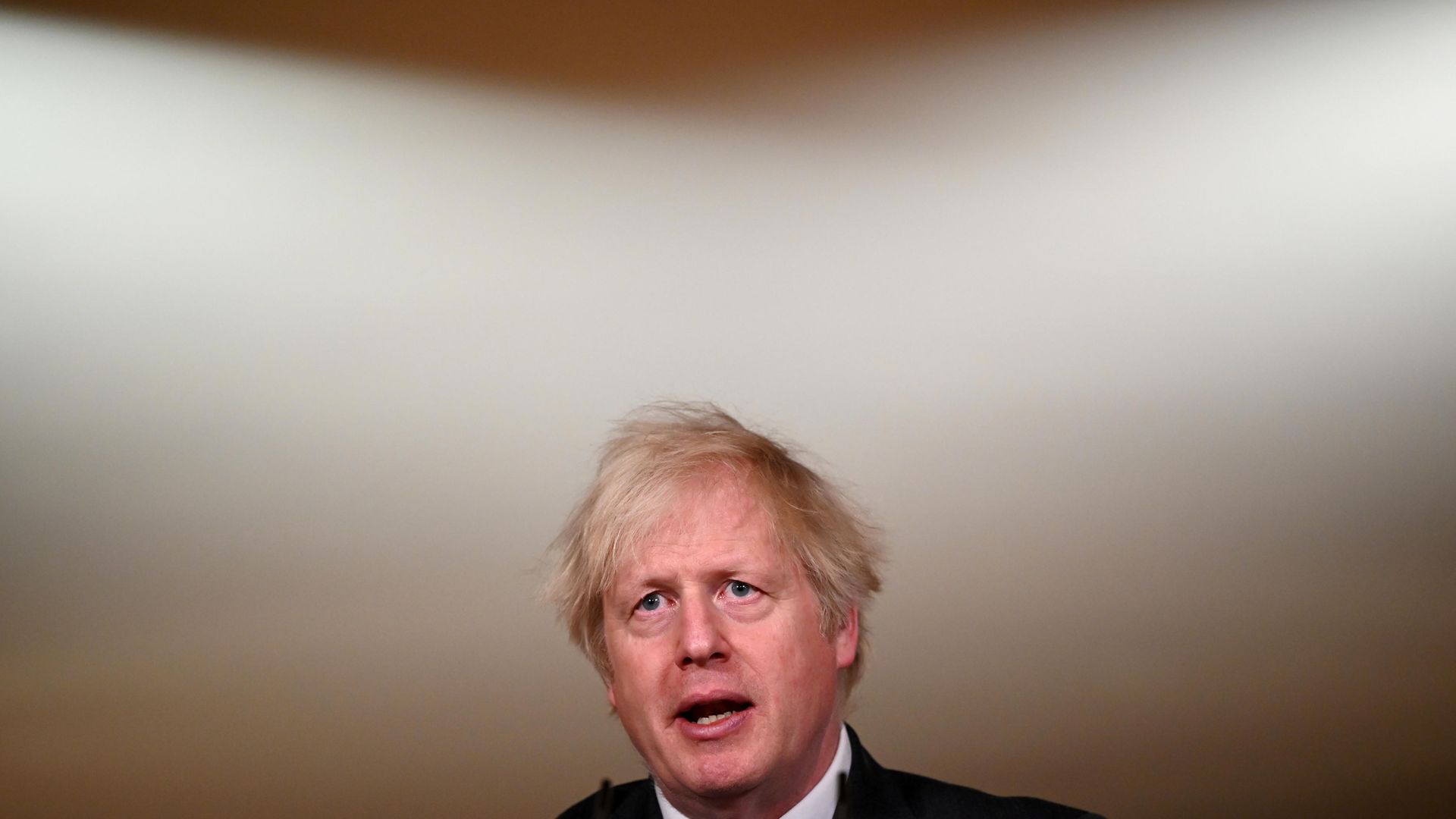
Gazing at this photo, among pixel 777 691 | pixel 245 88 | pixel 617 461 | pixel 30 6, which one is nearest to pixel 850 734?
pixel 777 691

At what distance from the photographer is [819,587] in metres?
1.76

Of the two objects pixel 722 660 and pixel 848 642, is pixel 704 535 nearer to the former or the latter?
pixel 722 660

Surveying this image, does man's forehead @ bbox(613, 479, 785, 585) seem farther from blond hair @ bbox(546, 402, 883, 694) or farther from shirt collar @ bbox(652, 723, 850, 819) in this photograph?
shirt collar @ bbox(652, 723, 850, 819)

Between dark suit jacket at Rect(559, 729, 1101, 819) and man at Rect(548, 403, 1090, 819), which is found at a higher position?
man at Rect(548, 403, 1090, 819)

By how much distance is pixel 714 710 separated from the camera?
64.8 inches

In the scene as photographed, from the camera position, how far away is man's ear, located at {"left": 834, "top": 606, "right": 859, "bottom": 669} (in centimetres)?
178

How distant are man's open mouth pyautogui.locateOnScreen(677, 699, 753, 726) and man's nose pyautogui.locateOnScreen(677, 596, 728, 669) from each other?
0.05 m

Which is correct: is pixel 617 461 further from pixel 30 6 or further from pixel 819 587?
pixel 30 6

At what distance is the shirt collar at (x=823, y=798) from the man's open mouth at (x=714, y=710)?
161 mm

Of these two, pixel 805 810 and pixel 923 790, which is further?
pixel 923 790

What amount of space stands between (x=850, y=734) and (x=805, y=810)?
0.51 feet

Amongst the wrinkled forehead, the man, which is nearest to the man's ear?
the man

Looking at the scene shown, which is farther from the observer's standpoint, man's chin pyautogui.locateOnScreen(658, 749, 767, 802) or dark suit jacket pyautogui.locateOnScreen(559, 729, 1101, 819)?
dark suit jacket pyautogui.locateOnScreen(559, 729, 1101, 819)

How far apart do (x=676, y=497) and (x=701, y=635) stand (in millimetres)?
198
